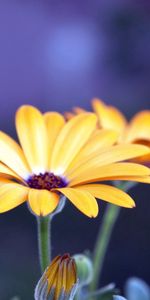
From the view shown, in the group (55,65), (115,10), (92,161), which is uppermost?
(115,10)

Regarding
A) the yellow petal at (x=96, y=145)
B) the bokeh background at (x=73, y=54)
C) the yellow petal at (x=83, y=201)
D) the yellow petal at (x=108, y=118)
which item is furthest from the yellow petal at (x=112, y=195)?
the bokeh background at (x=73, y=54)

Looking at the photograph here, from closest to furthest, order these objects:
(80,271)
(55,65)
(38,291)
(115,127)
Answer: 1. (38,291)
2. (80,271)
3. (115,127)
4. (55,65)

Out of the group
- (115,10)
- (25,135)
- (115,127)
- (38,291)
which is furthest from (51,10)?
(38,291)

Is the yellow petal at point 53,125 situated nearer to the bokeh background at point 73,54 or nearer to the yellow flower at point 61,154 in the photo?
the yellow flower at point 61,154

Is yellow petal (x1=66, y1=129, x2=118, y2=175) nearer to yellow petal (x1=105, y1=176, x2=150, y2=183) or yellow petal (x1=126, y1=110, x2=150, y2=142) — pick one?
yellow petal (x1=105, y1=176, x2=150, y2=183)

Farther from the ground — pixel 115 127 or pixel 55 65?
pixel 55 65

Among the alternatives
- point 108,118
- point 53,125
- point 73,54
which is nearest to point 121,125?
point 108,118

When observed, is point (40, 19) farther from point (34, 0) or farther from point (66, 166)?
point (66, 166)
